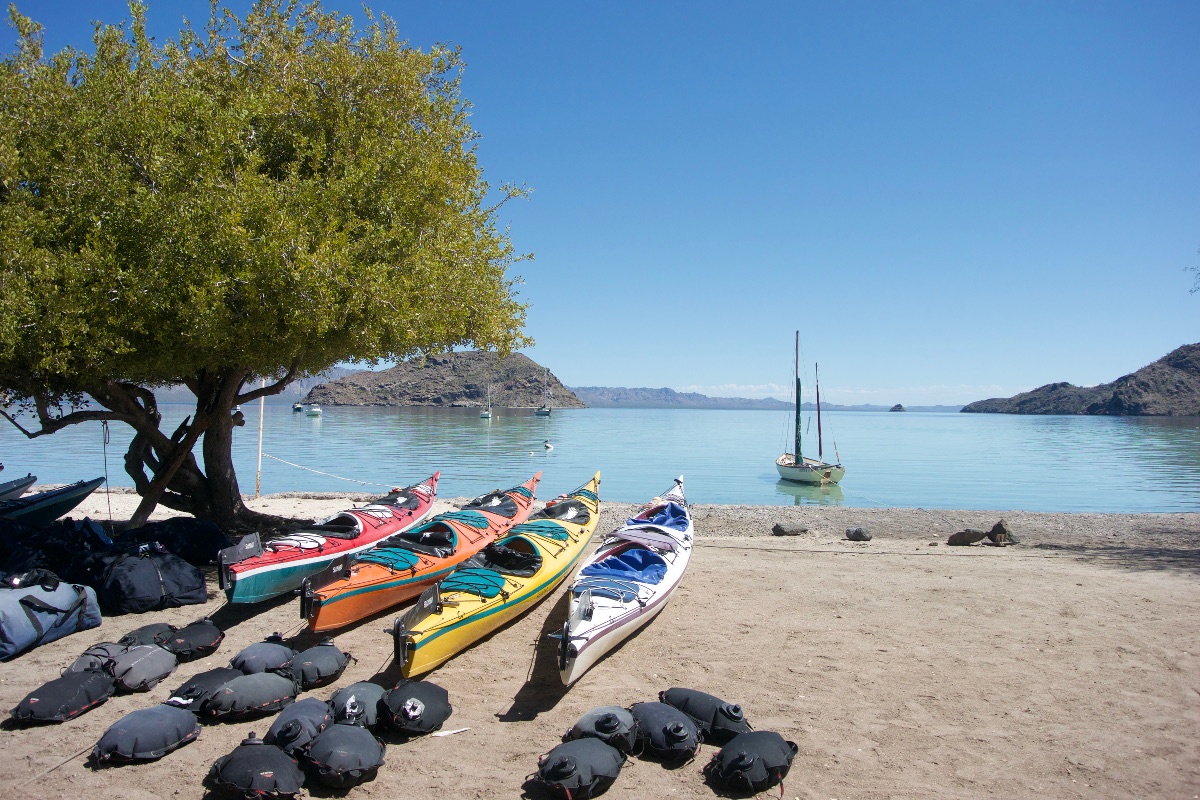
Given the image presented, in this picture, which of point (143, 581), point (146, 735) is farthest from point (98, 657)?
point (143, 581)

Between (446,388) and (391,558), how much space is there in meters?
168

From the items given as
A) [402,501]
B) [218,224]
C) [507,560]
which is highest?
[218,224]

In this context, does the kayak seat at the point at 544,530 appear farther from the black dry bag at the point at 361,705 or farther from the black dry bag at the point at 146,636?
the black dry bag at the point at 146,636

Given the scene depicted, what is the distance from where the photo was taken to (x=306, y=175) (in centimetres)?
1030

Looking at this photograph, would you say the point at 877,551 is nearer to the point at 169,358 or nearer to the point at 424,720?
the point at 424,720

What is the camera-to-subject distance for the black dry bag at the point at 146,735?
5.07m

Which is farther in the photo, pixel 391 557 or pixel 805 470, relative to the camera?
pixel 805 470

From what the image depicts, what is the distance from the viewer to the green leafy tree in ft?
26.8

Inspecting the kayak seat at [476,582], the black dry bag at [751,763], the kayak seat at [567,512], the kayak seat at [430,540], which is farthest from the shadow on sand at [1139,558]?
Result: the kayak seat at [430,540]

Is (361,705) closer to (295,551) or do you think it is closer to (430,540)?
(295,551)

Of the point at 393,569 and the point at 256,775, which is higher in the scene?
the point at 393,569

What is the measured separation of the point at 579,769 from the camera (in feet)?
15.9

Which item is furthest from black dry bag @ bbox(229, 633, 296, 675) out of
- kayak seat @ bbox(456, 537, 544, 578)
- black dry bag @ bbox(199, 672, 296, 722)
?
kayak seat @ bbox(456, 537, 544, 578)

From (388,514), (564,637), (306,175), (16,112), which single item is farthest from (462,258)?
(564,637)
